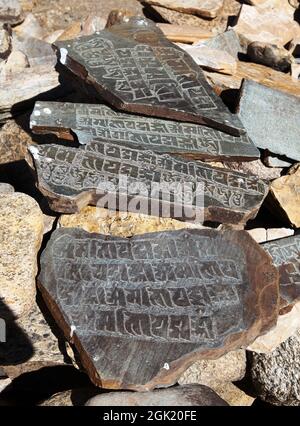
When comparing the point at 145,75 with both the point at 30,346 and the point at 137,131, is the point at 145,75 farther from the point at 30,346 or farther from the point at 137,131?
the point at 30,346

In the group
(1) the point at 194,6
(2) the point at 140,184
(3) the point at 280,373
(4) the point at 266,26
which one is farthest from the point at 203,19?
(3) the point at 280,373

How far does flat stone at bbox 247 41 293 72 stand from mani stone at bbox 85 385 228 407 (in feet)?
10.4

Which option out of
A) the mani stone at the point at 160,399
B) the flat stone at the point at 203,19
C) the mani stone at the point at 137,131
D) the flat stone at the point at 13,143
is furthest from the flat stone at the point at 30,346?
the flat stone at the point at 203,19

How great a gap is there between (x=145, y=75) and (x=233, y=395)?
2.22m

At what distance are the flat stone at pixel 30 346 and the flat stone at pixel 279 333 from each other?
997mm

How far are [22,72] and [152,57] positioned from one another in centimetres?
102

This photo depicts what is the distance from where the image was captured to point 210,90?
14.0 feet

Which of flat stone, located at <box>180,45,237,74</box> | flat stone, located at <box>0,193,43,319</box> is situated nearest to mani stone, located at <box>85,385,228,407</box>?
flat stone, located at <box>0,193,43,319</box>

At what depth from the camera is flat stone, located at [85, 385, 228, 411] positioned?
272 centimetres

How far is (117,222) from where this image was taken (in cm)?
356

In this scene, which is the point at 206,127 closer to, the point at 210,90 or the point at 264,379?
the point at 210,90

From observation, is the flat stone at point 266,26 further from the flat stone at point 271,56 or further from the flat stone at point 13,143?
the flat stone at point 13,143

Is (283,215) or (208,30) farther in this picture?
(208,30)

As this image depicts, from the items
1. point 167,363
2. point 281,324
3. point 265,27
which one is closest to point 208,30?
point 265,27
